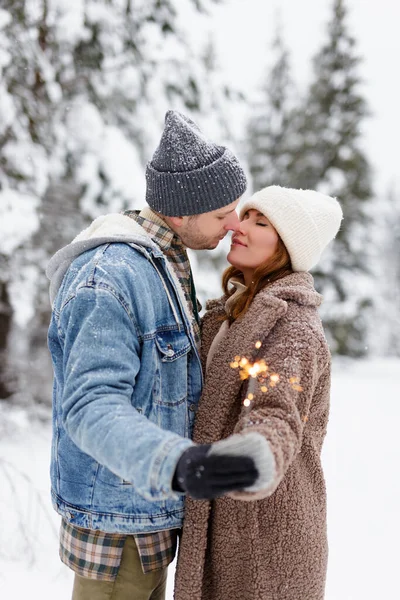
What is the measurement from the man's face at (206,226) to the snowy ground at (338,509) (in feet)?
8.40

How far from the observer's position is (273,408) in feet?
5.38

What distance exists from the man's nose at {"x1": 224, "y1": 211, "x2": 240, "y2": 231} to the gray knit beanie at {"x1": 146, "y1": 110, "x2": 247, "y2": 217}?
0.31ft

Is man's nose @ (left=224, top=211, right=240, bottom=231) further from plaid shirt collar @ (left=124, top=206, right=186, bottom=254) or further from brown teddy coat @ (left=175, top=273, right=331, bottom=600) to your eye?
brown teddy coat @ (left=175, top=273, right=331, bottom=600)

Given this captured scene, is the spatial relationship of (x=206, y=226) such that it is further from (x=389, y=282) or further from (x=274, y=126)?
(x=389, y=282)

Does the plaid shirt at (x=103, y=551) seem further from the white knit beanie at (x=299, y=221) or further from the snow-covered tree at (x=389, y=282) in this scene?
the snow-covered tree at (x=389, y=282)

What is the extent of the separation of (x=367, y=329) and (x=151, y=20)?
13832mm

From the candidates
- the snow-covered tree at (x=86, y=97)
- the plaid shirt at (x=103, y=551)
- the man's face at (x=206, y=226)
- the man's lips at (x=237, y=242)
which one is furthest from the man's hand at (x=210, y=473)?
the snow-covered tree at (x=86, y=97)

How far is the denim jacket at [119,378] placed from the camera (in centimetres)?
133

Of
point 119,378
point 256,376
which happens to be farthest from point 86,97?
point 119,378

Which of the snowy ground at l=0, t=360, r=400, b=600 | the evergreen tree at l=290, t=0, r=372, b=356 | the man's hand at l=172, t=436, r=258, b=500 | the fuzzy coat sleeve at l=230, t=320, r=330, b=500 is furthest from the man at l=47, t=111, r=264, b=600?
the evergreen tree at l=290, t=0, r=372, b=356

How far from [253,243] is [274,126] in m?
16.2

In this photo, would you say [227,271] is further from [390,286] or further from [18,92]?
[390,286]

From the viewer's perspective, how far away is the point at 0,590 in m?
3.75

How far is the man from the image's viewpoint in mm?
1293
